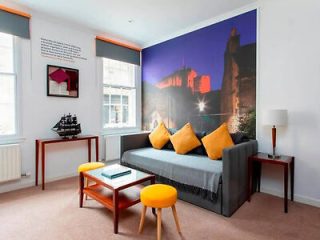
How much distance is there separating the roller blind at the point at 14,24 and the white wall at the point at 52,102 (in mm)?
108

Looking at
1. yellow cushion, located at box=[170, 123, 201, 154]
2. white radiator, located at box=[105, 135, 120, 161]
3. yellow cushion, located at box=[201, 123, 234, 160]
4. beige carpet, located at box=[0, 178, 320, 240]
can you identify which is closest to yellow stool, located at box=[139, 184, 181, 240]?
beige carpet, located at box=[0, 178, 320, 240]

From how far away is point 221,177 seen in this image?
7.13 feet

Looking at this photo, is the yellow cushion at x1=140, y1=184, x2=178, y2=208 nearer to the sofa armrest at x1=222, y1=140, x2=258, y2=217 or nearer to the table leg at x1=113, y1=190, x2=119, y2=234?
the table leg at x1=113, y1=190, x2=119, y2=234

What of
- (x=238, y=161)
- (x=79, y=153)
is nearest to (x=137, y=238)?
(x=238, y=161)

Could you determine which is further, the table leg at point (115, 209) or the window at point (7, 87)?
the window at point (7, 87)

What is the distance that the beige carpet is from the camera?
6.09 feet

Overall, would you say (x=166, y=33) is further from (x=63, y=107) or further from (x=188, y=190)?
(x=188, y=190)

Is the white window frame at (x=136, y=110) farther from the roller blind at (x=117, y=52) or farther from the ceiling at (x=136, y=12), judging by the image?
the ceiling at (x=136, y=12)

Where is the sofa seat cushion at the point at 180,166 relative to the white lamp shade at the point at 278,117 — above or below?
below

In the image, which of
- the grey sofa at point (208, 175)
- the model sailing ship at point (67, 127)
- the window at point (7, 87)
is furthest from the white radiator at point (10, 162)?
the grey sofa at point (208, 175)

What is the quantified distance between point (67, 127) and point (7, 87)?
3.32 ft

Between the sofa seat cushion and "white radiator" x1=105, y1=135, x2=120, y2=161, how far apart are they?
71 centimetres

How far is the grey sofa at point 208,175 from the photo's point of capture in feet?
7.05

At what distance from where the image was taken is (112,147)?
13.2 feet
